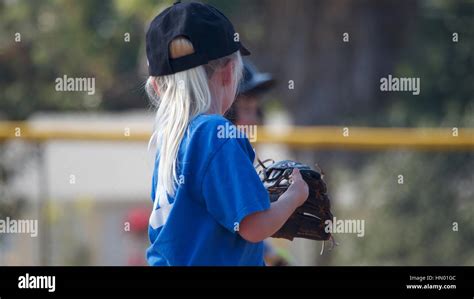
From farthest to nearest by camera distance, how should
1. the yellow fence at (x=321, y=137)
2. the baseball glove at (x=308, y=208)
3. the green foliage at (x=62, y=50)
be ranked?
the green foliage at (x=62, y=50) < the yellow fence at (x=321, y=137) < the baseball glove at (x=308, y=208)

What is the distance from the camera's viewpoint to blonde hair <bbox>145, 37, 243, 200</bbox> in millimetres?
3383

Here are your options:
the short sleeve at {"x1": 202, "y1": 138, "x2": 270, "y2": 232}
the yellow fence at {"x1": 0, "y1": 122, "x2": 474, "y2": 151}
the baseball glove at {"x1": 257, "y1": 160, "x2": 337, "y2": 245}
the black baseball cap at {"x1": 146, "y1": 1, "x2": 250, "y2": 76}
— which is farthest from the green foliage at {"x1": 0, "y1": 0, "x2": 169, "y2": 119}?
the short sleeve at {"x1": 202, "y1": 138, "x2": 270, "y2": 232}

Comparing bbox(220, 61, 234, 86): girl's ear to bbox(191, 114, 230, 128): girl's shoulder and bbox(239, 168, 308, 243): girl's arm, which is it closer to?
bbox(191, 114, 230, 128): girl's shoulder

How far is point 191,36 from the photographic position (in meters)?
3.45

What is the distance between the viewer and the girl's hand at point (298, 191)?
11.2 feet

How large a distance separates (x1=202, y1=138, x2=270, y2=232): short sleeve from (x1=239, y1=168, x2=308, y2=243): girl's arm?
0.09 feet

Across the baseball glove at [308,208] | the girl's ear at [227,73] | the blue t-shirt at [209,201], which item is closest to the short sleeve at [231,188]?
the blue t-shirt at [209,201]

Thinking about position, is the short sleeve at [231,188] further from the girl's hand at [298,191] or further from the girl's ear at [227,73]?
the girl's ear at [227,73]

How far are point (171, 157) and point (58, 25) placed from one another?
10148 mm

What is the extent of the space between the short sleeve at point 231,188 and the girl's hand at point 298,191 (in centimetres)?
14

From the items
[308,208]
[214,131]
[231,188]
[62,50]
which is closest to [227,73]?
[214,131]
